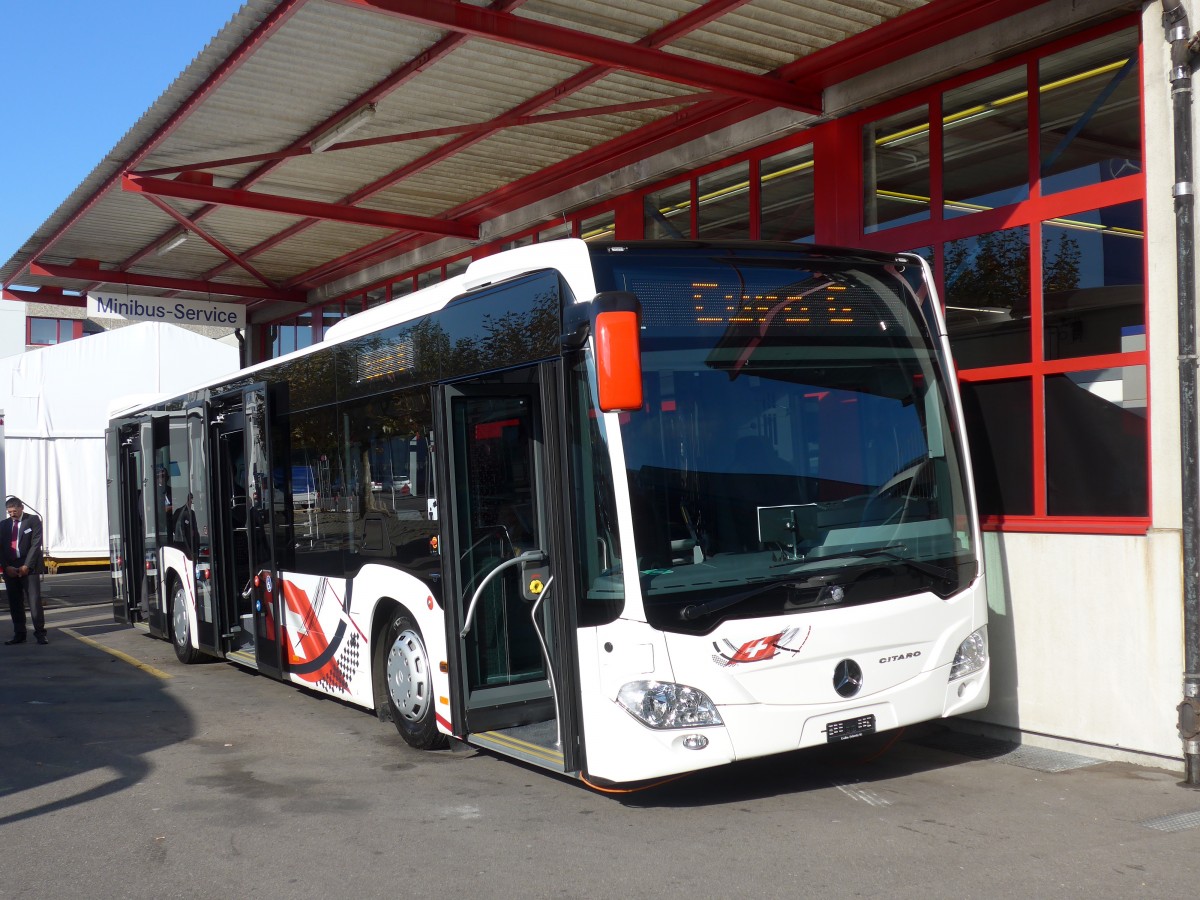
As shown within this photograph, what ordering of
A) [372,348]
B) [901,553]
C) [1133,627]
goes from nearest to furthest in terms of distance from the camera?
[901,553], [1133,627], [372,348]

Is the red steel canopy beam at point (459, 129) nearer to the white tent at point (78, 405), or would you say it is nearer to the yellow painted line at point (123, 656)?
the yellow painted line at point (123, 656)

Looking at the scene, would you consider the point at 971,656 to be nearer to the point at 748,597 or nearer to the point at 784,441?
the point at 748,597

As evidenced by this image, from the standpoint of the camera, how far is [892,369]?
686cm

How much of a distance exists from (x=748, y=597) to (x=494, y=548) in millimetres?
1995

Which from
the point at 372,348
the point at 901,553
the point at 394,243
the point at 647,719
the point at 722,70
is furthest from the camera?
the point at 394,243

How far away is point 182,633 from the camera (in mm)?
12867

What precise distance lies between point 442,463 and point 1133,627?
165 inches

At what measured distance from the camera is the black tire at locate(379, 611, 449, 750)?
7.90m

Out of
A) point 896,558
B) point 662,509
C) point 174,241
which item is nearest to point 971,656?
point 896,558

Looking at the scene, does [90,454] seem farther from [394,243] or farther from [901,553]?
[901,553]

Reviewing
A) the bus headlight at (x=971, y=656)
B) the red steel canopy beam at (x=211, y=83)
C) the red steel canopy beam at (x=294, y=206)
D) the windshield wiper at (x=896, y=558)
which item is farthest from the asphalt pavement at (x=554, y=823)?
the red steel canopy beam at (x=294, y=206)

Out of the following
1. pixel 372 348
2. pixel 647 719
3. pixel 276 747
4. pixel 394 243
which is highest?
pixel 394 243

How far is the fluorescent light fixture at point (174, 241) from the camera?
51.8 feet

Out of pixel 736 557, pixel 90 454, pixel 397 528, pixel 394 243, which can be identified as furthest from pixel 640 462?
pixel 90 454
